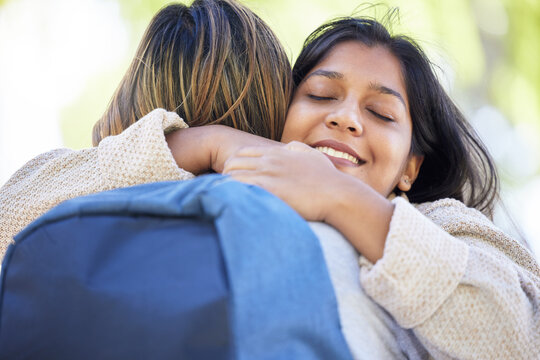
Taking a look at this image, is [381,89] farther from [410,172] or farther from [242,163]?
[242,163]

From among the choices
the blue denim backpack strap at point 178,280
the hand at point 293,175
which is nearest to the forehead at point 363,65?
the hand at point 293,175

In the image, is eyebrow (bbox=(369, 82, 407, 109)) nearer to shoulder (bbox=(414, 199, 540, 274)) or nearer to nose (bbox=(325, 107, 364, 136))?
nose (bbox=(325, 107, 364, 136))

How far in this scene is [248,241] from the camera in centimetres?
80

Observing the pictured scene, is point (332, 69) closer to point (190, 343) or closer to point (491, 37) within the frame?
point (190, 343)

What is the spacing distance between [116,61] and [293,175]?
12.6 feet

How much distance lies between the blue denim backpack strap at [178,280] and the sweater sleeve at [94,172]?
364 millimetres

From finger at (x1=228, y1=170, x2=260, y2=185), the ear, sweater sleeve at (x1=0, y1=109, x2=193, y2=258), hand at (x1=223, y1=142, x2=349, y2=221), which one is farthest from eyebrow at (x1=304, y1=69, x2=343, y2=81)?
finger at (x1=228, y1=170, x2=260, y2=185)

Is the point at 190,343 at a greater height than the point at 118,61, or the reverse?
the point at 190,343

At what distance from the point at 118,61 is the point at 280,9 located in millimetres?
1329

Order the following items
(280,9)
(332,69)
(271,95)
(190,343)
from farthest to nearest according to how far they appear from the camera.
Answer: (280,9) → (332,69) → (271,95) → (190,343)

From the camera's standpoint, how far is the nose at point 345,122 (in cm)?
162

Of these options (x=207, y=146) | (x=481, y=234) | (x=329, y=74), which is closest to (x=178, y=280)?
(x=207, y=146)

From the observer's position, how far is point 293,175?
112cm

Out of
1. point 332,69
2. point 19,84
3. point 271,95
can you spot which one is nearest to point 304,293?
point 271,95
